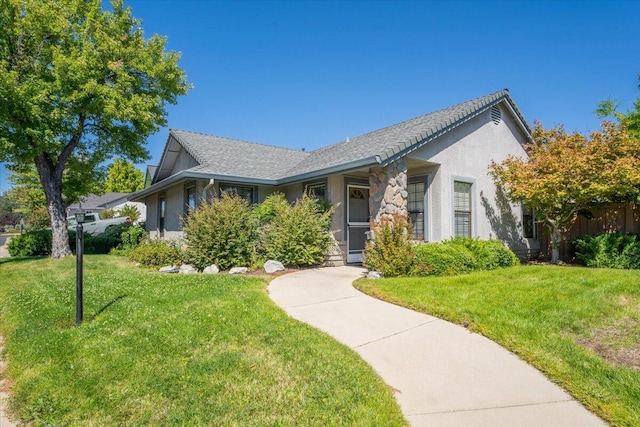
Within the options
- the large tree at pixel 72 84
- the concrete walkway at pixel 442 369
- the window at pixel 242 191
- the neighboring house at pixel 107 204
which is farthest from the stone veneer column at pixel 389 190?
the neighboring house at pixel 107 204

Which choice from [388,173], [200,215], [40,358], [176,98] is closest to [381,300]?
[388,173]

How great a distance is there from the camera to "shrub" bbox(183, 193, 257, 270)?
9.58 metres

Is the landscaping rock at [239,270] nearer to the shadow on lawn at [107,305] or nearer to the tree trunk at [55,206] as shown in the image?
the shadow on lawn at [107,305]

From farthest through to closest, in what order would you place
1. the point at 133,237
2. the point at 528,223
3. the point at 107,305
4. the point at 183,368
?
the point at 133,237 → the point at 528,223 → the point at 107,305 → the point at 183,368

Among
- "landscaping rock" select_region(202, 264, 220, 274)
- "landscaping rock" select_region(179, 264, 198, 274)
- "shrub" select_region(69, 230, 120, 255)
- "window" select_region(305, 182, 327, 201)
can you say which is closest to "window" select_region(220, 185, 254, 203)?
"window" select_region(305, 182, 327, 201)

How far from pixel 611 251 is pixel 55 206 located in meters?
19.6

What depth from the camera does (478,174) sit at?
1123cm

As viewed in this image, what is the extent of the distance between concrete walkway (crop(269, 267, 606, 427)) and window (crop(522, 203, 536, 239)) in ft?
30.4

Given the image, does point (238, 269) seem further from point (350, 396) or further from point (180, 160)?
point (180, 160)

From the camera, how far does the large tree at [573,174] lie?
9.07 m

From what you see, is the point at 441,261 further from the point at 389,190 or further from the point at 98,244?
the point at 98,244

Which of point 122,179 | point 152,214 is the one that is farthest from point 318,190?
point 122,179

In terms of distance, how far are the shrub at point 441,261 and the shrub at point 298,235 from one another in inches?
114

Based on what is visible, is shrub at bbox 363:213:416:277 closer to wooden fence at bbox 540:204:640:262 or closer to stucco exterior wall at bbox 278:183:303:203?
stucco exterior wall at bbox 278:183:303:203
